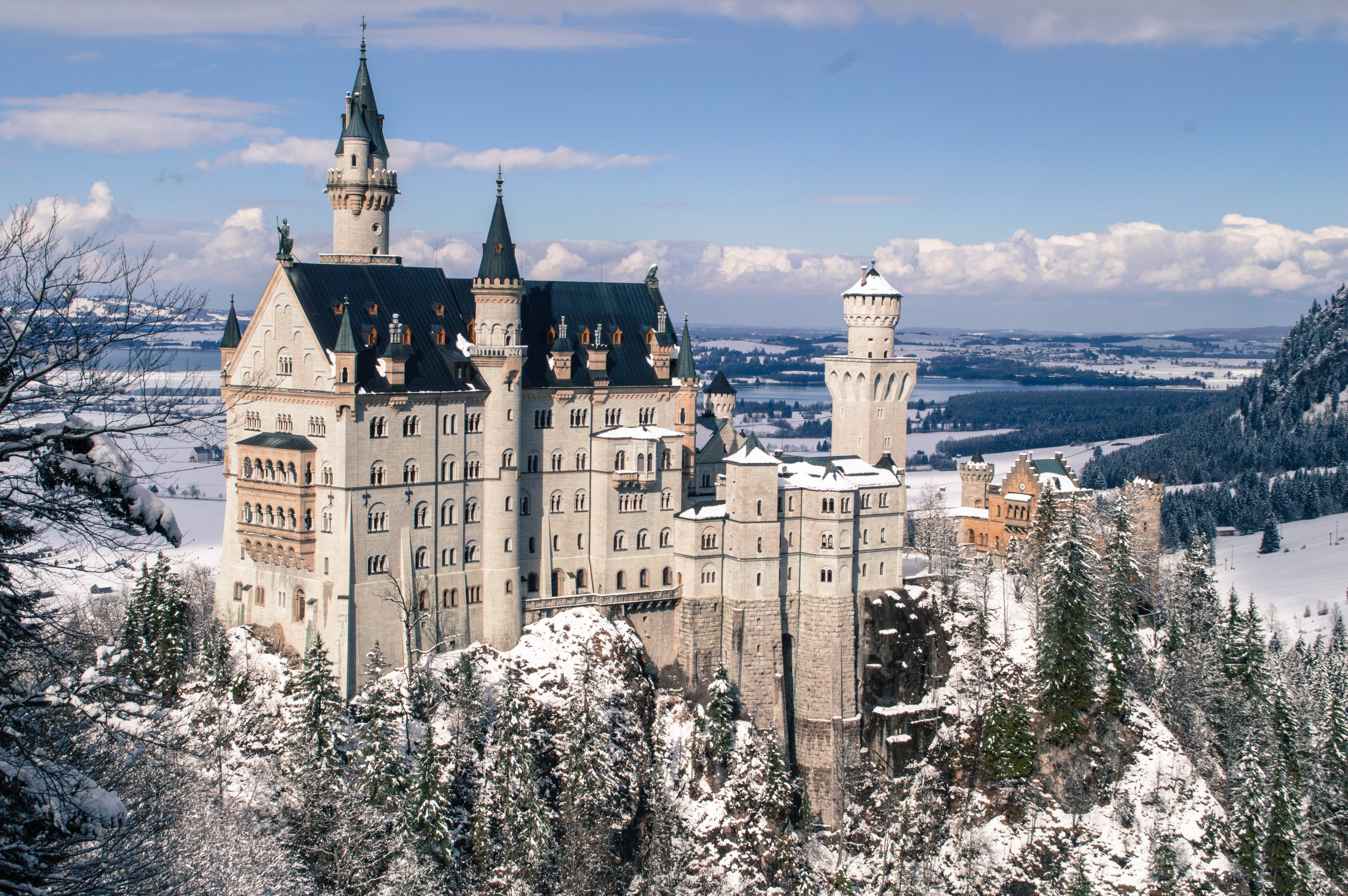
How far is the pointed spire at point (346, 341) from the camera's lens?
6906 centimetres

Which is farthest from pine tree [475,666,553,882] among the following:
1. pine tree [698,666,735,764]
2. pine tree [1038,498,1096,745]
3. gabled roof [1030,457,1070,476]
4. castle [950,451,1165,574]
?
gabled roof [1030,457,1070,476]

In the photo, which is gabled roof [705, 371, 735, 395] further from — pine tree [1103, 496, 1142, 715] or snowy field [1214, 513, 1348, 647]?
snowy field [1214, 513, 1348, 647]

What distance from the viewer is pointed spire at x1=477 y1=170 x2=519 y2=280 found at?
76125 millimetres

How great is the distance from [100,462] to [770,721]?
215ft

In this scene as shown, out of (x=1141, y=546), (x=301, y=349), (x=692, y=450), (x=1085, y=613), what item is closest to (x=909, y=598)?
(x=1085, y=613)

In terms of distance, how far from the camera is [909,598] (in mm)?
86812

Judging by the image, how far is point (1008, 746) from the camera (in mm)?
77000

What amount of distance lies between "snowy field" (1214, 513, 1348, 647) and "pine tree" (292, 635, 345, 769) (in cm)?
9148

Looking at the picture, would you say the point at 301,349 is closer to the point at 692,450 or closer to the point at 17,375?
the point at 692,450

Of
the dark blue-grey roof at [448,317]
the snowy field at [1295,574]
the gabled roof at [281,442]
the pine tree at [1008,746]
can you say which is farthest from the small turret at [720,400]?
the snowy field at [1295,574]

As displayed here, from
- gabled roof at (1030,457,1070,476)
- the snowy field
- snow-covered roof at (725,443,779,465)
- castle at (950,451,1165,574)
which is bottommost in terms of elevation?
the snowy field

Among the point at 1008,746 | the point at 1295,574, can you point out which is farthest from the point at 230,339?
the point at 1295,574

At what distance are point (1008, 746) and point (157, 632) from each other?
52252 millimetres

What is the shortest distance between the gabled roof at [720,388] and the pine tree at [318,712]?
36600mm
